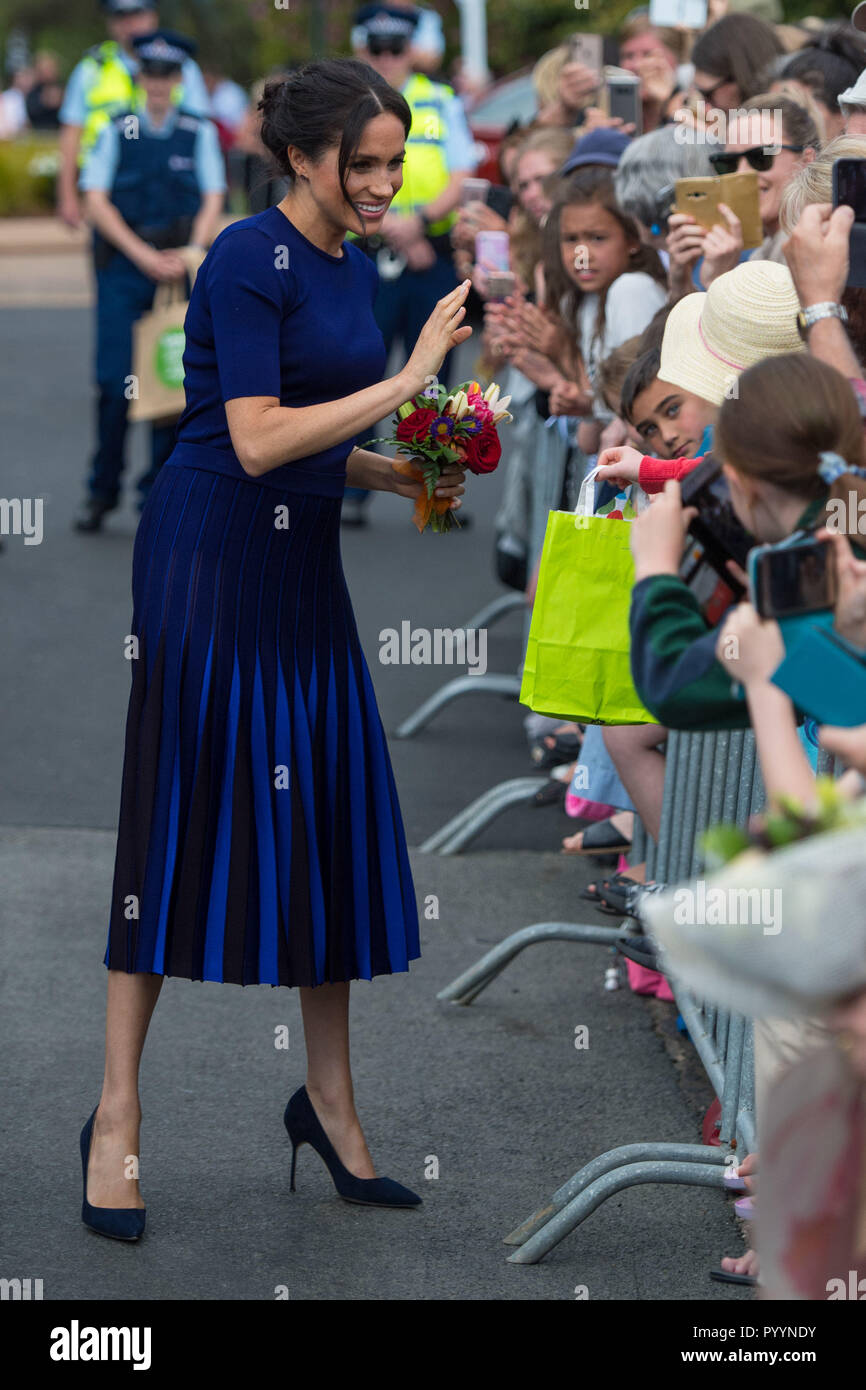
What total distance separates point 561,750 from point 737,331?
3.04m

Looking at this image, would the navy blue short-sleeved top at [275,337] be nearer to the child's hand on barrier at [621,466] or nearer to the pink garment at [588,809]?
the child's hand on barrier at [621,466]

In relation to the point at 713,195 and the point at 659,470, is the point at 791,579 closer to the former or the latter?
the point at 659,470

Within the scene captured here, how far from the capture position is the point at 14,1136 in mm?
4164

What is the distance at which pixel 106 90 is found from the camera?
34.9 ft

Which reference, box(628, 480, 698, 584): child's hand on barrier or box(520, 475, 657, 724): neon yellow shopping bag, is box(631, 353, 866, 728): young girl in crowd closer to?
box(628, 480, 698, 584): child's hand on barrier

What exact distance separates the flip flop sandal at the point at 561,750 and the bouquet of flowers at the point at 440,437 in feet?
8.68

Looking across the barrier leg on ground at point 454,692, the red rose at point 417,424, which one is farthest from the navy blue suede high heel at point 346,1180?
the barrier leg on ground at point 454,692

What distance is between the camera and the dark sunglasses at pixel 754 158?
16.5ft

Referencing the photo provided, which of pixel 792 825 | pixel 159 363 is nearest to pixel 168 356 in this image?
pixel 159 363

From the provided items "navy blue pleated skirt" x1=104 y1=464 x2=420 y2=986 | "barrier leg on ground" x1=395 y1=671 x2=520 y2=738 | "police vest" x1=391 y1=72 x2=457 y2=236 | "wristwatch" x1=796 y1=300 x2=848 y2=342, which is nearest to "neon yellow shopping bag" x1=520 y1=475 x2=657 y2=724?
"navy blue pleated skirt" x1=104 y1=464 x2=420 y2=986

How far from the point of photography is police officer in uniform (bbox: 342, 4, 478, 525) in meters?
10.2

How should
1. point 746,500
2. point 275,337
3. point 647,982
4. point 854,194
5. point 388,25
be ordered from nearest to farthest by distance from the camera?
point 746,500, point 854,194, point 275,337, point 647,982, point 388,25
